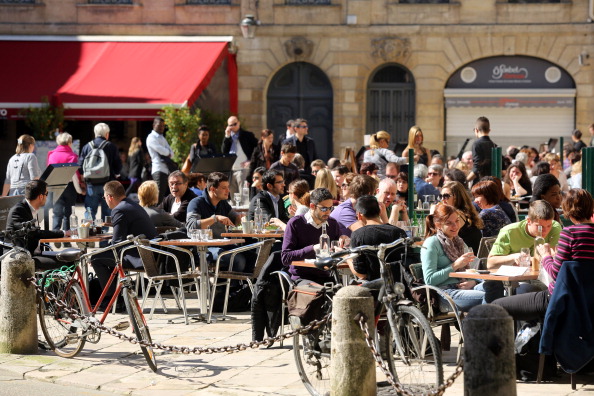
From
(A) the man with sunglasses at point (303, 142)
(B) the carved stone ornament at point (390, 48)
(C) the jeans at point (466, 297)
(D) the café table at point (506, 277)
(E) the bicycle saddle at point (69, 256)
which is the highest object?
(B) the carved stone ornament at point (390, 48)

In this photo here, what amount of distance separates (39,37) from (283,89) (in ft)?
16.8

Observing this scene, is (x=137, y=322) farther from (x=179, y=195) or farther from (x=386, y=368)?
(x=179, y=195)

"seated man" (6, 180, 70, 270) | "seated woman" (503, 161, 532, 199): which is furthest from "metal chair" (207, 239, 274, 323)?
"seated woman" (503, 161, 532, 199)

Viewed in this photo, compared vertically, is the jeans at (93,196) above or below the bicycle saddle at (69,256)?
above

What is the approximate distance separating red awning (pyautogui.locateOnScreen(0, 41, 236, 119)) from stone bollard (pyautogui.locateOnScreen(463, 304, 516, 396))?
17.1 m

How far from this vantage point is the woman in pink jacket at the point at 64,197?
57.7ft

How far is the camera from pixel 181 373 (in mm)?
9234

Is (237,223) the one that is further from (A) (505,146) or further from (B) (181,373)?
(A) (505,146)

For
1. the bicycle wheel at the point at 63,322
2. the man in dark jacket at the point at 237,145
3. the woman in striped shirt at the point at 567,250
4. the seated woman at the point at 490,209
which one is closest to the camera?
the woman in striped shirt at the point at 567,250

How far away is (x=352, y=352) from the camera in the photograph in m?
7.71

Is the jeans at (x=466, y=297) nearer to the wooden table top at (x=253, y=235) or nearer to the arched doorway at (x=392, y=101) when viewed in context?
the wooden table top at (x=253, y=235)

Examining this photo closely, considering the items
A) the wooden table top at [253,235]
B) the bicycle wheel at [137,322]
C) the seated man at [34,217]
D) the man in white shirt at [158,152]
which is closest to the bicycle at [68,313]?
the bicycle wheel at [137,322]

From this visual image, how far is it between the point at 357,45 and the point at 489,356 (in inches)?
769

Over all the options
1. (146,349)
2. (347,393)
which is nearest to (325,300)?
(347,393)
